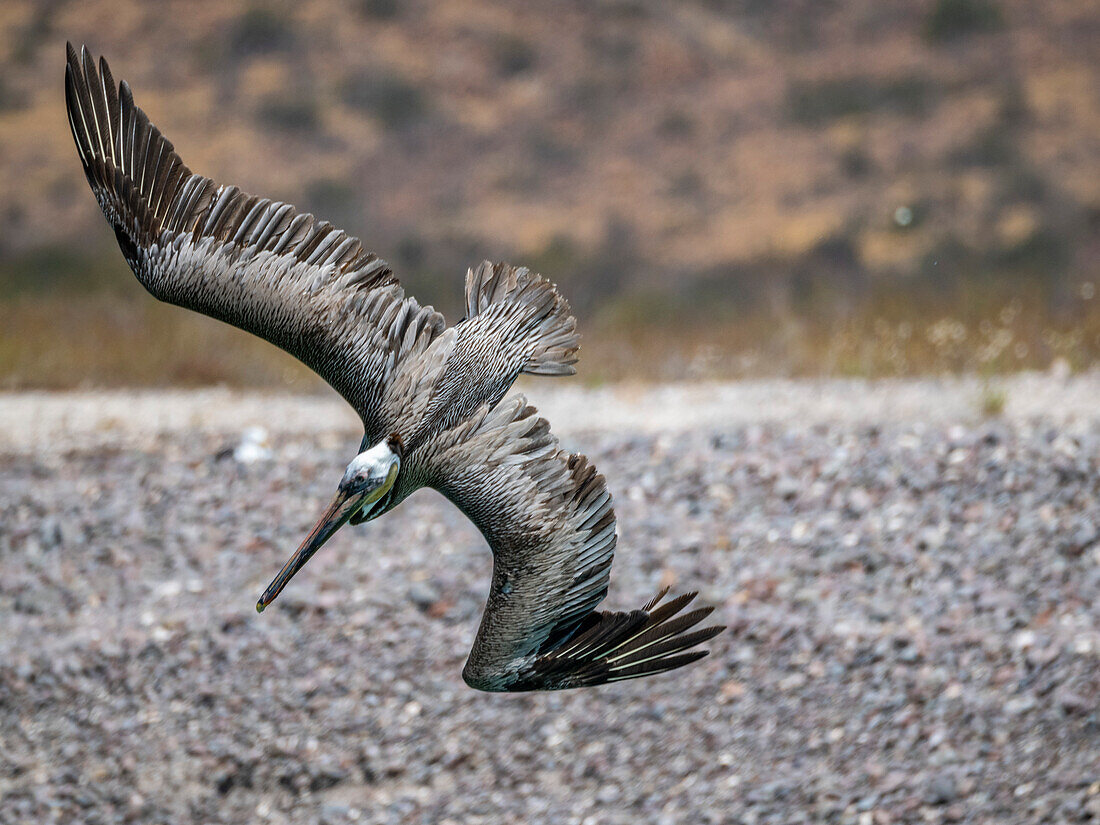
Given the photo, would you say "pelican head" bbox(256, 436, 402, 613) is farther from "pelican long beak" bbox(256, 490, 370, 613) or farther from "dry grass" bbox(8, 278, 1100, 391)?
"dry grass" bbox(8, 278, 1100, 391)

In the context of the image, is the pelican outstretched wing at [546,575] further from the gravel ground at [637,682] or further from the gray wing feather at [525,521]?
the gravel ground at [637,682]

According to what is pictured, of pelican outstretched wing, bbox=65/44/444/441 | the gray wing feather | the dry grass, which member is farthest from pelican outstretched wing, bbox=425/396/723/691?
the dry grass

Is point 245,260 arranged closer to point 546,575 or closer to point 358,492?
point 358,492

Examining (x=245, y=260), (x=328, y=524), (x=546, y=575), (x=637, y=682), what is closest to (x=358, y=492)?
(x=328, y=524)

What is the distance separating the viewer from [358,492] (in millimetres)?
2119

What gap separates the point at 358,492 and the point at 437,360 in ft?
0.99

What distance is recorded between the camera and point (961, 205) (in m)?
8.17

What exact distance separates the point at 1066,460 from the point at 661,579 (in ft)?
5.65

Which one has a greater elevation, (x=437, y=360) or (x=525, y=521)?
(x=437, y=360)

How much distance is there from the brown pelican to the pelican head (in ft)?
0.10

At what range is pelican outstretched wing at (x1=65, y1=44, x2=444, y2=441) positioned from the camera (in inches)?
88.8

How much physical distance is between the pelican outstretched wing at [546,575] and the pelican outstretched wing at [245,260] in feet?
0.78

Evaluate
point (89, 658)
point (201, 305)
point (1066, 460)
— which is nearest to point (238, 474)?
point (89, 658)

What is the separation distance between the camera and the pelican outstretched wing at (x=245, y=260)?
7.40 ft
